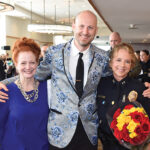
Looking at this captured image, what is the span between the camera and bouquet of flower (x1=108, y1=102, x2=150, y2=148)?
1140 mm

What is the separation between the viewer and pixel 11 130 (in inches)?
68.1

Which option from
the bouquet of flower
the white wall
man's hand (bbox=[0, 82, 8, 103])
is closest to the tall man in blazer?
man's hand (bbox=[0, 82, 8, 103])

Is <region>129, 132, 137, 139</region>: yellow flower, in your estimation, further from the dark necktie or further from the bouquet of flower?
the dark necktie

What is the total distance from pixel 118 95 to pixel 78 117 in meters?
0.35

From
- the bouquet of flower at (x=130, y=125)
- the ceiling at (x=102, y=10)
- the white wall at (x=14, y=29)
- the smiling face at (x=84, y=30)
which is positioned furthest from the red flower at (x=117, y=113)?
the white wall at (x=14, y=29)

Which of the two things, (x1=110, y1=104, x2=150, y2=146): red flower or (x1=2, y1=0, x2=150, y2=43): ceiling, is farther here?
(x1=2, y1=0, x2=150, y2=43): ceiling

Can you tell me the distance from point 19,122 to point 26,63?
42 cm

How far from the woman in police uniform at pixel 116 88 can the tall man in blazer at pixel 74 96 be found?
71 millimetres

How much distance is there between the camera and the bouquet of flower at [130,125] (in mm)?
1140

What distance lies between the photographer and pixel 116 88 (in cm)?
196

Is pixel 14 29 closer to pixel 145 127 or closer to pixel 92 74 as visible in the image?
pixel 92 74

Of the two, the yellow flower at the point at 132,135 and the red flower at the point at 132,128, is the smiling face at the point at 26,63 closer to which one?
the red flower at the point at 132,128

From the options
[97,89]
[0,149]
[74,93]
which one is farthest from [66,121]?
[0,149]

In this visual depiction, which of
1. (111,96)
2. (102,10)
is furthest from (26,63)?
(102,10)
